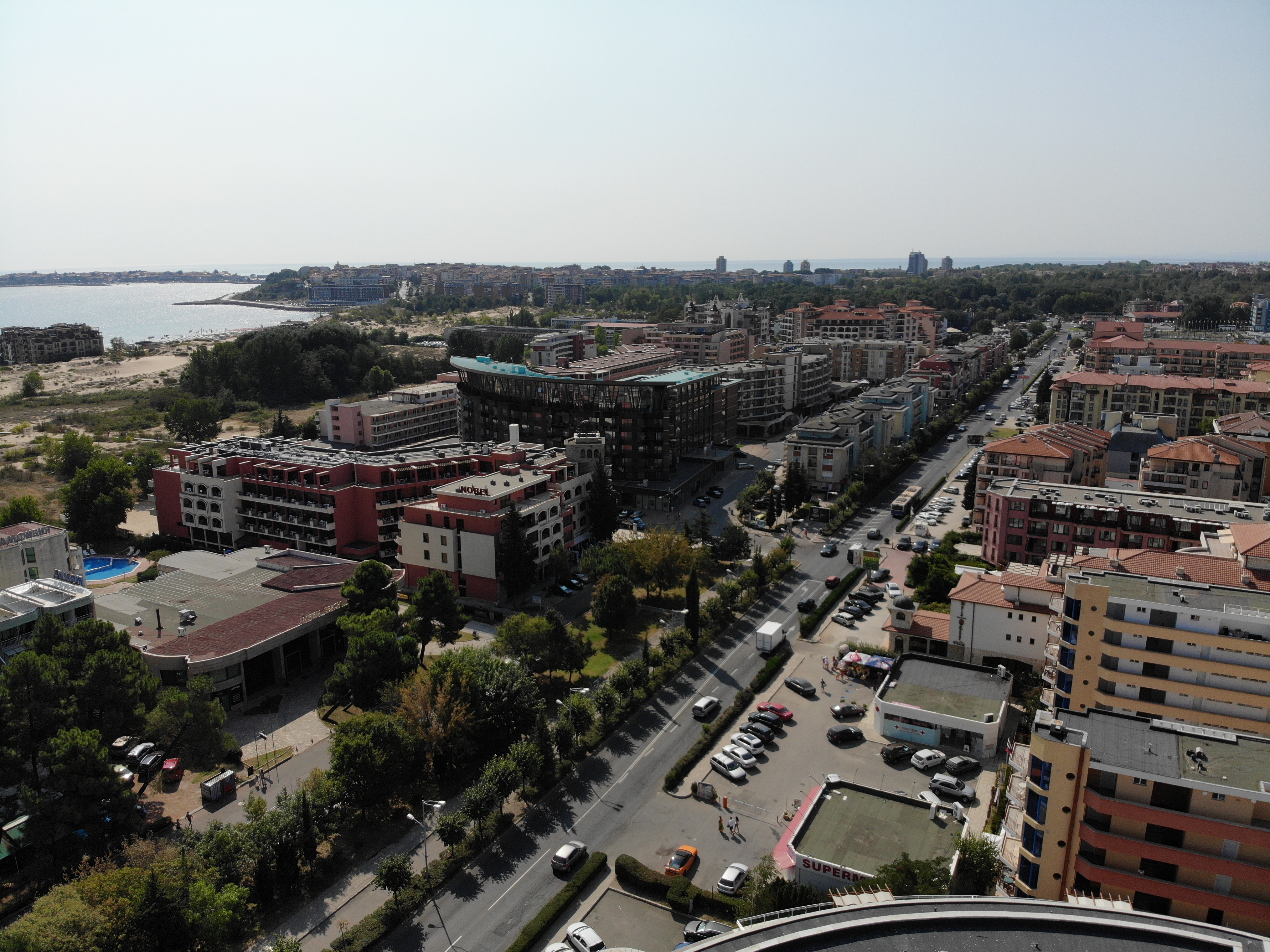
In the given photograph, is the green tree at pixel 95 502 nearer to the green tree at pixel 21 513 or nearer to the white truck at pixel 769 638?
the green tree at pixel 21 513

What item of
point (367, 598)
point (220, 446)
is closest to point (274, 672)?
point (367, 598)

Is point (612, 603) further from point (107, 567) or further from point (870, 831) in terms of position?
point (107, 567)

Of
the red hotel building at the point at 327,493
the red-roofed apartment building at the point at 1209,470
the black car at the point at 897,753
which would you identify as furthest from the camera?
A: the red-roofed apartment building at the point at 1209,470

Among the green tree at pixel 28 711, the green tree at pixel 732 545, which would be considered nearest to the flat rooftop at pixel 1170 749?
the green tree at pixel 732 545

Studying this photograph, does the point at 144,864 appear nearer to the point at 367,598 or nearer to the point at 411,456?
the point at 367,598

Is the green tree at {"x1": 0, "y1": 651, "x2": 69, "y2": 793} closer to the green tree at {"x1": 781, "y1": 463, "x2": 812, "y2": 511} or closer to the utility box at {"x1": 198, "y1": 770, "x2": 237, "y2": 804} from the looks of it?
the utility box at {"x1": 198, "y1": 770, "x2": 237, "y2": 804}
